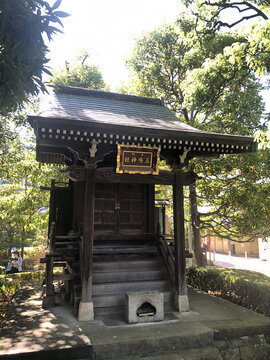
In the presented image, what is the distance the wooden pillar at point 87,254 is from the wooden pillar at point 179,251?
235 centimetres

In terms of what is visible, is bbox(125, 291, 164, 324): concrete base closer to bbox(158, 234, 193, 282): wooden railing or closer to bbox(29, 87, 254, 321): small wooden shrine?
bbox(29, 87, 254, 321): small wooden shrine

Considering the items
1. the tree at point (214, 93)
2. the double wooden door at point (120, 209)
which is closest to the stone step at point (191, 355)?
the double wooden door at point (120, 209)

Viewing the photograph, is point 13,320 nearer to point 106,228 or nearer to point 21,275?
point 106,228

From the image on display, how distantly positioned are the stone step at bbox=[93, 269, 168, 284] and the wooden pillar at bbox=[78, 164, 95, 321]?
1040 millimetres

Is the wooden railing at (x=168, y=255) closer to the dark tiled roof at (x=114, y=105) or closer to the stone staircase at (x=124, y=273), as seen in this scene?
the stone staircase at (x=124, y=273)

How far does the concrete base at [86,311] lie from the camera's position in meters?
6.11

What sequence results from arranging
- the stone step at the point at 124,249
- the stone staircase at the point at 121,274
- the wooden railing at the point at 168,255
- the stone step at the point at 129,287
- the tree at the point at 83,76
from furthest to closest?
the tree at the point at 83,76 → the stone step at the point at 124,249 → the wooden railing at the point at 168,255 → the stone step at the point at 129,287 → the stone staircase at the point at 121,274

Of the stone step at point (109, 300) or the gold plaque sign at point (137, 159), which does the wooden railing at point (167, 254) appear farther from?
the gold plaque sign at point (137, 159)

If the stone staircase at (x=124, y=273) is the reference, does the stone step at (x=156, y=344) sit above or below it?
below

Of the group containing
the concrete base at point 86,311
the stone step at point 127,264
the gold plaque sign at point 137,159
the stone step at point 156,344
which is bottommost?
the stone step at point 156,344

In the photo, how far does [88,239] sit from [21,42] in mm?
4408

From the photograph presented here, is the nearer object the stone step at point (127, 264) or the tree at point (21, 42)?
the tree at point (21, 42)

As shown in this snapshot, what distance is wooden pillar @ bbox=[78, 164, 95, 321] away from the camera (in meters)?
6.17

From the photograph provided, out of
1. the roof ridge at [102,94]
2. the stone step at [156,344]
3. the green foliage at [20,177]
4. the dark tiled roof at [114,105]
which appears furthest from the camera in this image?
the green foliage at [20,177]
